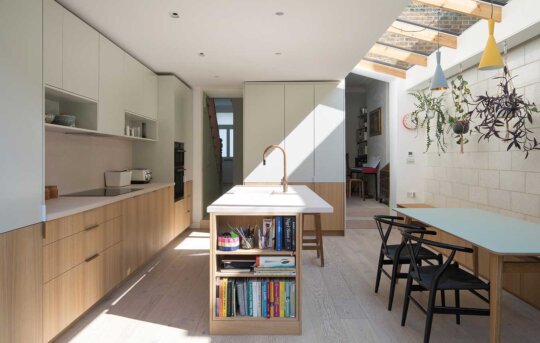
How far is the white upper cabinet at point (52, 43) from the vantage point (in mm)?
2525

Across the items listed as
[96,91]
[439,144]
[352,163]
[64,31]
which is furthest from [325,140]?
[352,163]

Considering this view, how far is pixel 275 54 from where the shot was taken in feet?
13.5

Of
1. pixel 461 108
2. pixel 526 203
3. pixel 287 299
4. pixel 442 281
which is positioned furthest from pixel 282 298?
pixel 461 108

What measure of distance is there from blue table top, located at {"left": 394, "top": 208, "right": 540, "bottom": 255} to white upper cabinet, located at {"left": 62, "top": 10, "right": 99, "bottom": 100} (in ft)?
9.98

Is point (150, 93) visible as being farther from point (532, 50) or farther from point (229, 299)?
point (532, 50)

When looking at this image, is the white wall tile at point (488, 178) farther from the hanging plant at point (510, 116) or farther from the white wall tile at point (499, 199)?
the hanging plant at point (510, 116)

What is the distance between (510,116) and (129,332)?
3.97 meters

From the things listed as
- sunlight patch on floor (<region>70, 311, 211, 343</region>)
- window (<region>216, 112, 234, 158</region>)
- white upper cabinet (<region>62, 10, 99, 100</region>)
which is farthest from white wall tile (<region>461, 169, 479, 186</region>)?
window (<region>216, 112, 234, 158</region>)

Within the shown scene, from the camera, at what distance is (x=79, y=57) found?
2977 millimetres

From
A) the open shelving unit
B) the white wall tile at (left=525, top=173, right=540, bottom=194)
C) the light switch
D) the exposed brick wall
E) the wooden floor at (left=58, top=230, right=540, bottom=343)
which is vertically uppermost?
the exposed brick wall

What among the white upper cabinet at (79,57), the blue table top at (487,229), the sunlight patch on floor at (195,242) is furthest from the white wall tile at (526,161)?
the white upper cabinet at (79,57)

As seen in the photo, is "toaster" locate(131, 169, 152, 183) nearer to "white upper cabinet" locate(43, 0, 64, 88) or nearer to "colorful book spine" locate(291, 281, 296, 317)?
"white upper cabinet" locate(43, 0, 64, 88)

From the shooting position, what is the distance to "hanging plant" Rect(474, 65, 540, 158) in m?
3.26

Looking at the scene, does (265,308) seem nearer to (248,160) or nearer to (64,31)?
(64,31)
